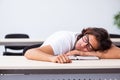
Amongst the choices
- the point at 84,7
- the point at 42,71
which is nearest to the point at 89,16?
the point at 84,7

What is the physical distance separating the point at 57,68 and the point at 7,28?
4171 millimetres

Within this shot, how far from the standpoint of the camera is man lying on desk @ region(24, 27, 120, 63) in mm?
2080

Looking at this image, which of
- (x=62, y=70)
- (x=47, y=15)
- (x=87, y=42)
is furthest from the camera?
(x=47, y=15)

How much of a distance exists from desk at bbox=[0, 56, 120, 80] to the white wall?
393 centimetres

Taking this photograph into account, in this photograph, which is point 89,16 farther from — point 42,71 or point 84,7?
point 42,71

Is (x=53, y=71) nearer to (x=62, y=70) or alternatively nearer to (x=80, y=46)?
(x=62, y=70)

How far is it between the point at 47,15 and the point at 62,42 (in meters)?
3.61

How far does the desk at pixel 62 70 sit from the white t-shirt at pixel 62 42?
318 mm

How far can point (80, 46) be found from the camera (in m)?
2.14

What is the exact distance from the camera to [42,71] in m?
1.81

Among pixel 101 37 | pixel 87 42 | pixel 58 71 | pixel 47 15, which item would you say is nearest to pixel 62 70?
pixel 58 71

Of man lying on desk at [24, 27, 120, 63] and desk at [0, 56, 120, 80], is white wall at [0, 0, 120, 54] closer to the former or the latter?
man lying on desk at [24, 27, 120, 63]

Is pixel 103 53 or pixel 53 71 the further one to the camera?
pixel 103 53

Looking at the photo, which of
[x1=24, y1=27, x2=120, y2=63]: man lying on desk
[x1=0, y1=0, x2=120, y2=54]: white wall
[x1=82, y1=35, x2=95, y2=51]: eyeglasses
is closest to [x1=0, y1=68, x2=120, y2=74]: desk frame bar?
[x1=24, y1=27, x2=120, y2=63]: man lying on desk
